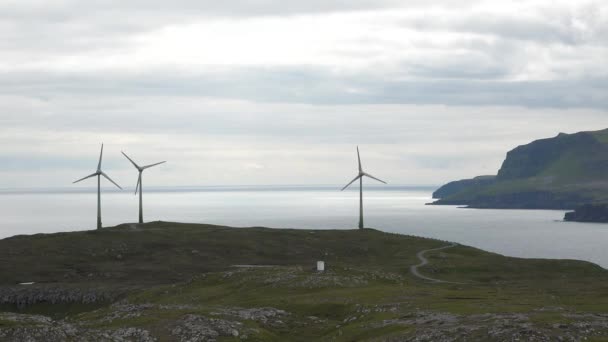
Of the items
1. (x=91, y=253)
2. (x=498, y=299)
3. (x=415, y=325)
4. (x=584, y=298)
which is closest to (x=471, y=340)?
(x=415, y=325)

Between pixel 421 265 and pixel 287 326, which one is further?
pixel 421 265

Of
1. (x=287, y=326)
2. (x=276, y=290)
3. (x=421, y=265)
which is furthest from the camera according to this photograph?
(x=421, y=265)

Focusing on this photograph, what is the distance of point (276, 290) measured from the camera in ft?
289

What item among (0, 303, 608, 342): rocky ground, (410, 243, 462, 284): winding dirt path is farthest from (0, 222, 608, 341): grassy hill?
(410, 243, 462, 284): winding dirt path

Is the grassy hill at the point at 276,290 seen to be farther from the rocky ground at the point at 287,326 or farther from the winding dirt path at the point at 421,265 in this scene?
the winding dirt path at the point at 421,265

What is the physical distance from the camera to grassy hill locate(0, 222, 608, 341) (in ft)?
192

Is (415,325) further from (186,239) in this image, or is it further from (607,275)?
(186,239)

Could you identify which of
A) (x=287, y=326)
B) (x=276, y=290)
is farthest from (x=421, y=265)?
(x=287, y=326)

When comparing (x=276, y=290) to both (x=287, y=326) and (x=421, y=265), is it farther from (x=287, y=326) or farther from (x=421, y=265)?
(x=421, y=265)

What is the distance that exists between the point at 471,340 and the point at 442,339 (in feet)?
7.14

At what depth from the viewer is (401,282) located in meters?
98.2

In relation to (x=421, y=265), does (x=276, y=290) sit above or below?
above

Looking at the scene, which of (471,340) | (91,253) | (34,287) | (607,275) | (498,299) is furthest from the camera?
(91,253)

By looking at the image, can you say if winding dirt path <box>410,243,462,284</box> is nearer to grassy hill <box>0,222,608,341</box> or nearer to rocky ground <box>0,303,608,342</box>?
grassy hill <box>0,222,608,341</box>
